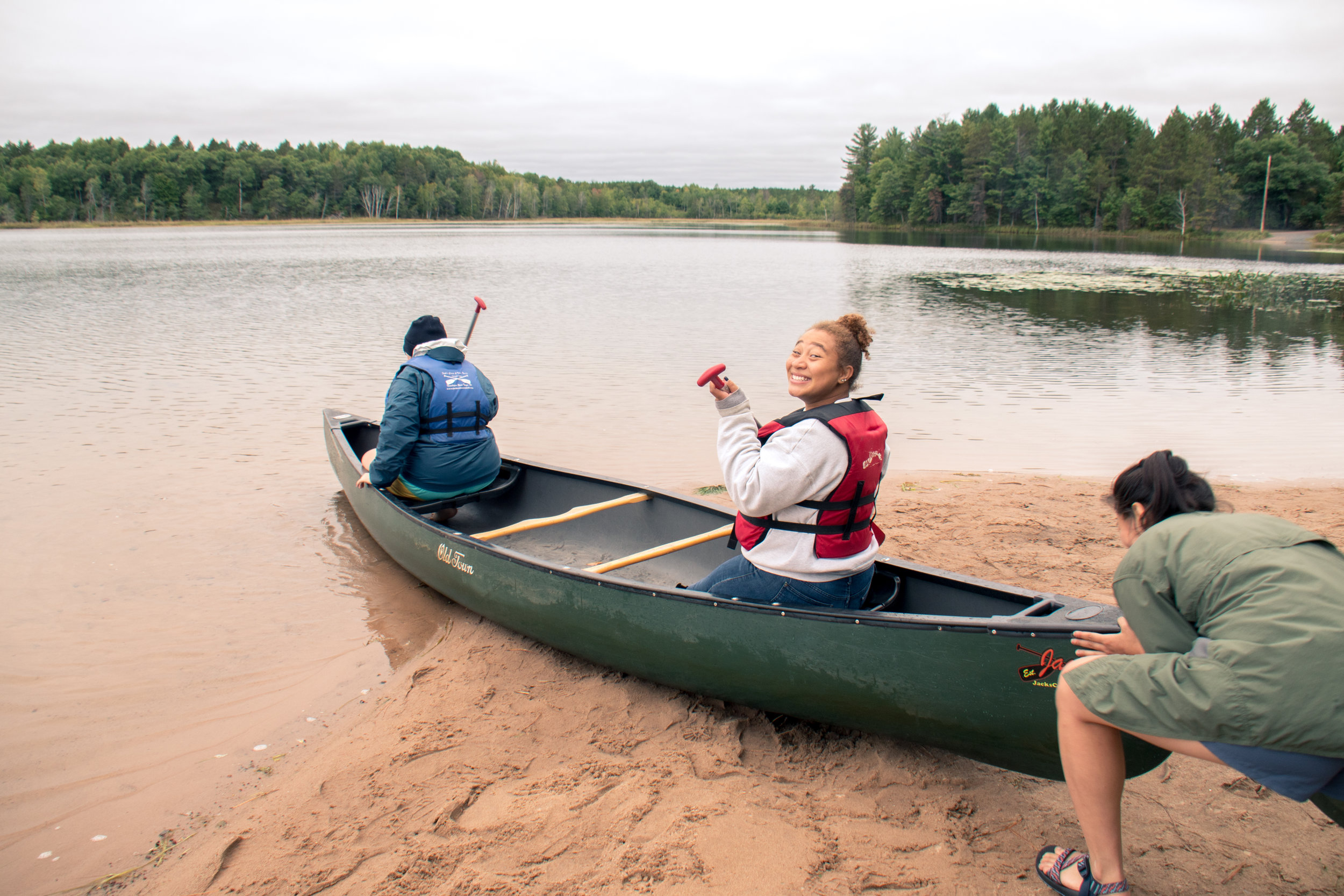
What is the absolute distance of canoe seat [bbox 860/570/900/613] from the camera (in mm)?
3520

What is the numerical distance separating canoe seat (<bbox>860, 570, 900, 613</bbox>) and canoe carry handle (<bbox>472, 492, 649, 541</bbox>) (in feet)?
6.06

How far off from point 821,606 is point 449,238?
65.9 meters

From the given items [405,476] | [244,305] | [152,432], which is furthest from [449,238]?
[405,476]

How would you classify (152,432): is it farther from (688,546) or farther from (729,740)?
(729,740)

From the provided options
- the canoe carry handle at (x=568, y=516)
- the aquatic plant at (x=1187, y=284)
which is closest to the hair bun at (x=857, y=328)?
the canoe carry handle at (x=568, y=516)

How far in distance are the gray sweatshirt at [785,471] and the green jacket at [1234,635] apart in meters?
1.04

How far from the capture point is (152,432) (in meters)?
9.05

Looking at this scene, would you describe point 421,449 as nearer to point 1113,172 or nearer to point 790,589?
point 790,589

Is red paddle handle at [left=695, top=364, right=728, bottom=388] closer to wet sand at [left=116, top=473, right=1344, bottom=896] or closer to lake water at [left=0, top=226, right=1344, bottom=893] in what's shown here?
wet sand at [left=116, top=473, right=1344, bottom=896]

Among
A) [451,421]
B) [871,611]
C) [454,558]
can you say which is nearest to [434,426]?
[451,421]

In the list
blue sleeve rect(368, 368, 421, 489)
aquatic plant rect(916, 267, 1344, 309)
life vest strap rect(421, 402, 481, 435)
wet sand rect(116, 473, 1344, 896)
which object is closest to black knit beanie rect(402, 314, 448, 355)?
blue sleeve rect(368, 368, 421, 489)

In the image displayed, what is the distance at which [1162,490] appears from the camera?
2.11m

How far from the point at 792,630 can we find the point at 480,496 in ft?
9.76

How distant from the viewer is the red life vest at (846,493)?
291cm
